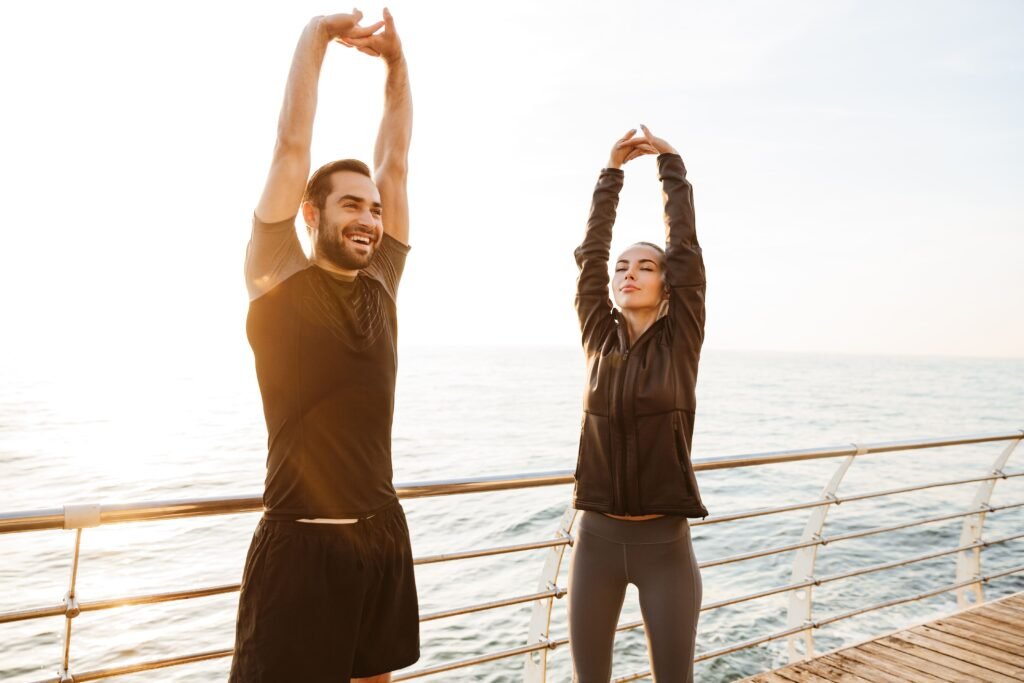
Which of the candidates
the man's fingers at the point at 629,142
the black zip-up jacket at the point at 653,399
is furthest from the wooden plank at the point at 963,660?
the man's fingers at the point at 629,142

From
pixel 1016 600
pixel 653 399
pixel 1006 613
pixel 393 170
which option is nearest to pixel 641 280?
pixel 653 399

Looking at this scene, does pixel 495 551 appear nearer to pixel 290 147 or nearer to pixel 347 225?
pixel 347 225

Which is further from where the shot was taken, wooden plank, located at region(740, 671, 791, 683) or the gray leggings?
wooden plank, located at region(740, 671, 791, 683)

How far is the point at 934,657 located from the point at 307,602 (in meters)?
3.01

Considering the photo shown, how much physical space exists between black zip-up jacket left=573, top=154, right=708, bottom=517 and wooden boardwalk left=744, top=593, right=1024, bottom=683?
4.50ft

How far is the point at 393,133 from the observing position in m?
2.07

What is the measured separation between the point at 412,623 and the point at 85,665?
284 inches

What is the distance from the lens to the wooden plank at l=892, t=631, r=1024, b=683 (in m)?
3.03

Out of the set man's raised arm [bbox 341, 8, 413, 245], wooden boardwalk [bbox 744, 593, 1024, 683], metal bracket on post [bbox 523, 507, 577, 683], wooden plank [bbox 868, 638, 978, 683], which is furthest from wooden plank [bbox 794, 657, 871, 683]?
man's raised arm [bbox 341, 8, 413, 245]

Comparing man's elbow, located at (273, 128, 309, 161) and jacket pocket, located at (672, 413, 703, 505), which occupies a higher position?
man's elbow, located at (273, 128, 309, 161)

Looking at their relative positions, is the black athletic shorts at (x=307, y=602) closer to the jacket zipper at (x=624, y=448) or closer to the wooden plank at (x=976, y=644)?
the jacket zipper at (x=624, y=448)

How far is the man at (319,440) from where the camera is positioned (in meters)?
1.50

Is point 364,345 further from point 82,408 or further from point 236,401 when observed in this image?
point 236,401

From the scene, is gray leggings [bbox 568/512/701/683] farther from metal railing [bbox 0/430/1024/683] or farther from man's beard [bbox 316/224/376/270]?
man's beard [bbox 316/224/376/270]
